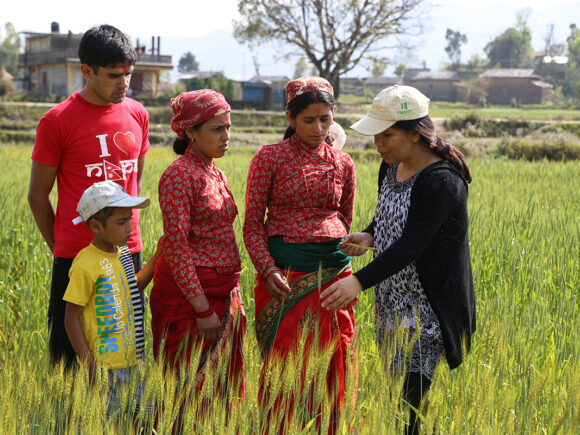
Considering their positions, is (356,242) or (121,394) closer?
(121,394)

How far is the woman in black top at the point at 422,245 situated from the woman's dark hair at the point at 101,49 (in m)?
0.91

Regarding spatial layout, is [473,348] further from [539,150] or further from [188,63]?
[188,63]

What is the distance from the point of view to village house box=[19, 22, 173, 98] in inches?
1642

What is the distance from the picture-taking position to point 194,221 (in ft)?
7.91

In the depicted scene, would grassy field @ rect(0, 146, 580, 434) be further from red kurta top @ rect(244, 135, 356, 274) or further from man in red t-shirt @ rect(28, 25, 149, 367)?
red kurta top @ rect(244, 135, 356, 274)

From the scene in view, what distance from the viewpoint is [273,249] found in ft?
8.25

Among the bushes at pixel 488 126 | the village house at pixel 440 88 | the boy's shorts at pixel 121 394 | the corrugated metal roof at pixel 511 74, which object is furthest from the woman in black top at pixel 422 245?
the village house at pixel 440 88

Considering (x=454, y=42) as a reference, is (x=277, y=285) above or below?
below

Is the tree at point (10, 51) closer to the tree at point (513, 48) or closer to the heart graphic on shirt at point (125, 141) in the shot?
the tree at point (513, 48)

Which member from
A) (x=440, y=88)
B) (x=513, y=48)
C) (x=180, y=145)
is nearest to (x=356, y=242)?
(x=180, y=145)

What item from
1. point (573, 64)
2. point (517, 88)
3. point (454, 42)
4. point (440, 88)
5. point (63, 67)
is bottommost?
point (63, 67)

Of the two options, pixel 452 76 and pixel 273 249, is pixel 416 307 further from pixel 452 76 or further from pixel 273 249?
pixel 452 76

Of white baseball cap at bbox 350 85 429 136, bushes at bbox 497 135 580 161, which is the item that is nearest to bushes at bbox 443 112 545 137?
bushes at bbox 497 135 580 161

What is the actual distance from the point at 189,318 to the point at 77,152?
0.73 m
